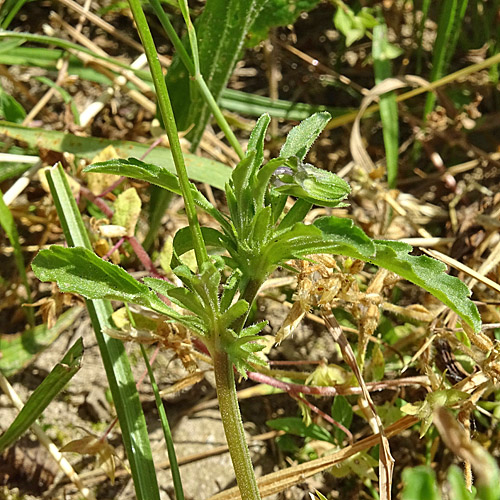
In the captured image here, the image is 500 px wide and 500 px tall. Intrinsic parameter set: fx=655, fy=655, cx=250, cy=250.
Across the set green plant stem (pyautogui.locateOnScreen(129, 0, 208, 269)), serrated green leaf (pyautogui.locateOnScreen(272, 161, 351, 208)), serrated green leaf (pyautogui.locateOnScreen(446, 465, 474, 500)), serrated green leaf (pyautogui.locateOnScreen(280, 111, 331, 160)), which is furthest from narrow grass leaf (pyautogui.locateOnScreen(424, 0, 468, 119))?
serrated green leaf (pyautogui.locateOnScreen(446, 465, 474, 500))

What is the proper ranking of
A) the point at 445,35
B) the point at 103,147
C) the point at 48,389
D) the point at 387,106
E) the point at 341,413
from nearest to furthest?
the point at 48,389 < the point at 341,413 < the point at 103,147 < the point at 445,35 < the point at 387,106

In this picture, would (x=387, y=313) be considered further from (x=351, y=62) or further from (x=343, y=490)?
(x=351, y=62)

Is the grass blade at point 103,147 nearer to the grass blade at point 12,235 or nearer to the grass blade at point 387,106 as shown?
the grass blade at point 12,235

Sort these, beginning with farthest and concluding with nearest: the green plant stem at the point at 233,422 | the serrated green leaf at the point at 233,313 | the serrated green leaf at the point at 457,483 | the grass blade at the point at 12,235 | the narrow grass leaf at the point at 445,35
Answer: the narrow grass leaf at the point at 445,35 → the grass blade at the point at 12,235 → the green plant stem at the point at 233,422 → the serrated green leaf at the point at 233,313 → the serrated green leaf at the point at 457,483

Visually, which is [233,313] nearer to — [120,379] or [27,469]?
[120,379]

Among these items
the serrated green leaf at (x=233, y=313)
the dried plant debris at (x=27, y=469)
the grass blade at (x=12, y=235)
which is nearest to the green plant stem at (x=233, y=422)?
the serrated green leaf at (x=233, y=313)

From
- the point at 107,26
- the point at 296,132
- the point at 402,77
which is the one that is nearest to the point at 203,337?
the point at 296,132

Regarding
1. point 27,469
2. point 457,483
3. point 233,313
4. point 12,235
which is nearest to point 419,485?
point 457,483
